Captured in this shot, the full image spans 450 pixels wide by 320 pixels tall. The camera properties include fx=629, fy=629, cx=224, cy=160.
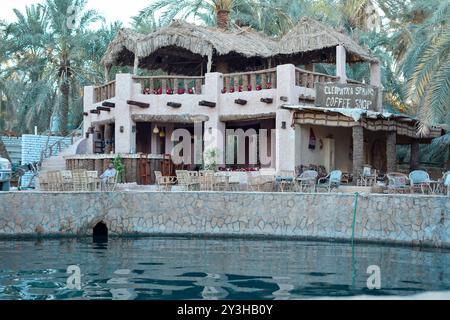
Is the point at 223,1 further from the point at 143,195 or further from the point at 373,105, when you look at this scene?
the point at 143,195

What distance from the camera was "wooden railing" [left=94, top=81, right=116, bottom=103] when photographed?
26.5 metres

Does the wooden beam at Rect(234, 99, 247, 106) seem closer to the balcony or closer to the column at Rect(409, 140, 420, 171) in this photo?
the balcony

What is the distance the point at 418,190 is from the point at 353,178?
2915 mm

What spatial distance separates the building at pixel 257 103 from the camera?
23.1 m

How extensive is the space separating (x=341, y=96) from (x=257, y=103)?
3156 mm

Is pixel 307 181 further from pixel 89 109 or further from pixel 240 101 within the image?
pixel 89 109

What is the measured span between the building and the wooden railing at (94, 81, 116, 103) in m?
0.04

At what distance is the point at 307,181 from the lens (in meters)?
20.2

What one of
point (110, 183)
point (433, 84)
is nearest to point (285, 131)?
point (110, 183)

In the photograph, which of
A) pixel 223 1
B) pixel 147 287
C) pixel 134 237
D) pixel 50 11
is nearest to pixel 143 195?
pixel 134 237

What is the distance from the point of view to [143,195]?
1888cm

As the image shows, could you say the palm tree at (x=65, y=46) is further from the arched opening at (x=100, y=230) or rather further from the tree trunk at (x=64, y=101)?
the arched opening at (x=100, y=230)

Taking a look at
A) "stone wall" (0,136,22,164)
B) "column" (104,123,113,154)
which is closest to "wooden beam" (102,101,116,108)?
"column" (104,123,113,154)

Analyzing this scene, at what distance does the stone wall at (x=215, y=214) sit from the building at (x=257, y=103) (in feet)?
15.1
